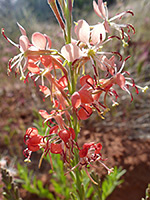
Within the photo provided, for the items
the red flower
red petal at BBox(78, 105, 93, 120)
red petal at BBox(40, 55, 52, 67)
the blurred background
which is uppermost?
red petal at BBox(40, 55, 52, 67)

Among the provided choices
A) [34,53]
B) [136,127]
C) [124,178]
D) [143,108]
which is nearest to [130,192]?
[124,178]

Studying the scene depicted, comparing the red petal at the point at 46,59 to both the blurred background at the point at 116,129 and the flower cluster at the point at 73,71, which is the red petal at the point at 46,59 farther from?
the blurred background at the point at 116,129

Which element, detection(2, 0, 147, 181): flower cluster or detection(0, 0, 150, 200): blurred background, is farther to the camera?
detection(0, 0, 150, 200): blurred background

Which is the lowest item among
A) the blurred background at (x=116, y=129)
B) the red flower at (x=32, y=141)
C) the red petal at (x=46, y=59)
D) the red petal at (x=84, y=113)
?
the blurred background at (x=116, y=129)

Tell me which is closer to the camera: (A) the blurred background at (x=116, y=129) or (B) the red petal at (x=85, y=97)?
(B) the red petal at (x=85, y=97)

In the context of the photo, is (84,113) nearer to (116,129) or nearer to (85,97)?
(85,97)

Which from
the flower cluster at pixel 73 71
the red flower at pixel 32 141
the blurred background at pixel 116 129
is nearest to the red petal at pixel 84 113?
the flower cluster at pixel 73 71

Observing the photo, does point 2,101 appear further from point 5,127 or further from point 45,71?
point 45,71

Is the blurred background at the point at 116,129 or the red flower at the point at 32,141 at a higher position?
the red flower at the point at 32,141

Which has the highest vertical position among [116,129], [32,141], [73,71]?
[73,71]

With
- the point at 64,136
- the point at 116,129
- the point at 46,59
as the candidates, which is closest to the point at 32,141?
the point at 64,136

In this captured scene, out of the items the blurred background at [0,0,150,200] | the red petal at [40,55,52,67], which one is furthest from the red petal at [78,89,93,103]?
the blurred background at [0,0,150,200]

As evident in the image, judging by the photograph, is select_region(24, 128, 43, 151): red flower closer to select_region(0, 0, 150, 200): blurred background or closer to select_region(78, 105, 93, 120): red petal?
select_region(78, 105, 93, 120): red petal
